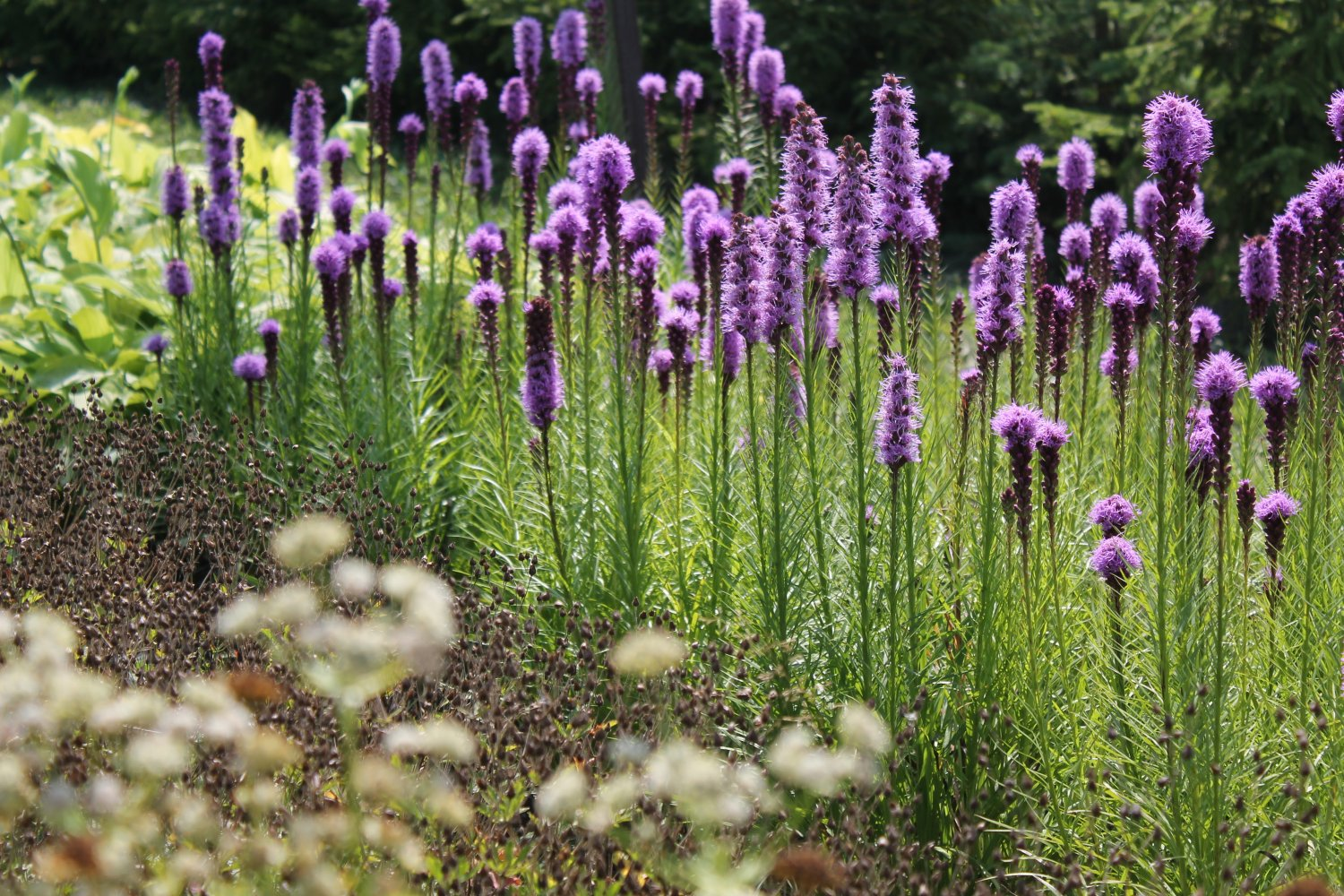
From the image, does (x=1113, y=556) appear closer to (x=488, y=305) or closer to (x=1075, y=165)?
(x=1075, y=165)

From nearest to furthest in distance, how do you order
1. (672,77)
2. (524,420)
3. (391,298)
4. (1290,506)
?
(1290,506), (524,420), (391,298), (672,77)

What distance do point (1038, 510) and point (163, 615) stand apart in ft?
7.23

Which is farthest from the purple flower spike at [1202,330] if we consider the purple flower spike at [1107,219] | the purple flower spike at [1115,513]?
the purple flower spike at [1115,513]

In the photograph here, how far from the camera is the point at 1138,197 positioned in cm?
427

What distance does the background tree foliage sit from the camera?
8.19 metres

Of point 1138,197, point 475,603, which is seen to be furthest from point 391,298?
point 1138,197

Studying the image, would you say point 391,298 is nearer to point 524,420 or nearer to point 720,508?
point 524,420

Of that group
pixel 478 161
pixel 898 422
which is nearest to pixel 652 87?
pixel 478 161

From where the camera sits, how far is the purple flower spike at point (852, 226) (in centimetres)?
287

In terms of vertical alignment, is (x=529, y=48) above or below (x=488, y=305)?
above

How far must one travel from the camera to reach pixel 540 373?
370 cm

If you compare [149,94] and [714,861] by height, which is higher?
[714,861]

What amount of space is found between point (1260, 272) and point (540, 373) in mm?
2000

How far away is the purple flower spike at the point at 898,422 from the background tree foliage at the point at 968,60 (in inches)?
232
